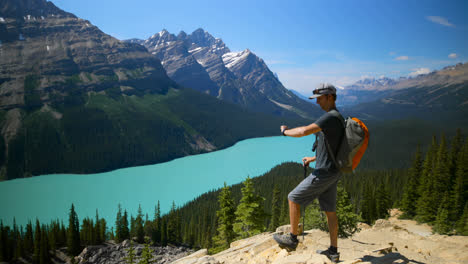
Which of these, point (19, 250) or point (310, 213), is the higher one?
point (310, 213)

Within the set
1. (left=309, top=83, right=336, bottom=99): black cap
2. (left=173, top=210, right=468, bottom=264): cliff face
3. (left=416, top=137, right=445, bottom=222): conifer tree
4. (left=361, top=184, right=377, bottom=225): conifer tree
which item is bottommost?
(left=361, top=184, right=377, bottom=225): conifer tree

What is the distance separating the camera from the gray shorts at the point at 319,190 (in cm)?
545

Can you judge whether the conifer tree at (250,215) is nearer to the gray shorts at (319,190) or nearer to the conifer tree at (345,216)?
the conifer tree at (345,216)

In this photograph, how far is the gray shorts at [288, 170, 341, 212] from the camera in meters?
5.45

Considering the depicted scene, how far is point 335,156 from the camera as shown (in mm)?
5340

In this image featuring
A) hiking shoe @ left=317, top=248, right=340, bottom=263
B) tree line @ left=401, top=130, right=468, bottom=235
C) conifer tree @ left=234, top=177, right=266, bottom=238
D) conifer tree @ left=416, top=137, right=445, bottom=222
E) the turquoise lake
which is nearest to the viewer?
hiking shoe @ left=317, top=248, right=340, bottom=263

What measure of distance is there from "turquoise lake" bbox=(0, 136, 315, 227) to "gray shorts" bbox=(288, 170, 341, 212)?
3470 inches

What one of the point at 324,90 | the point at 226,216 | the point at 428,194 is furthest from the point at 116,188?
the point at 324,90

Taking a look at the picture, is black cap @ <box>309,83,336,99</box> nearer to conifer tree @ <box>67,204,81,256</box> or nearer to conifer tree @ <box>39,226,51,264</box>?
conifer tree @ <box>67,204,81,256</box>

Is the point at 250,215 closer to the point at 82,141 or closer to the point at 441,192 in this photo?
the point at 441,192

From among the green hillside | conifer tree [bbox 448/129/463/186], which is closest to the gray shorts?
conifer tree [bbox 448/129/463/186]

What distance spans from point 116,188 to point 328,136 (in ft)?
419

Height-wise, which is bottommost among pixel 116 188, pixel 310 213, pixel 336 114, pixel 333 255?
pixel 116 188

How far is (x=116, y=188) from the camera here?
118 metres
